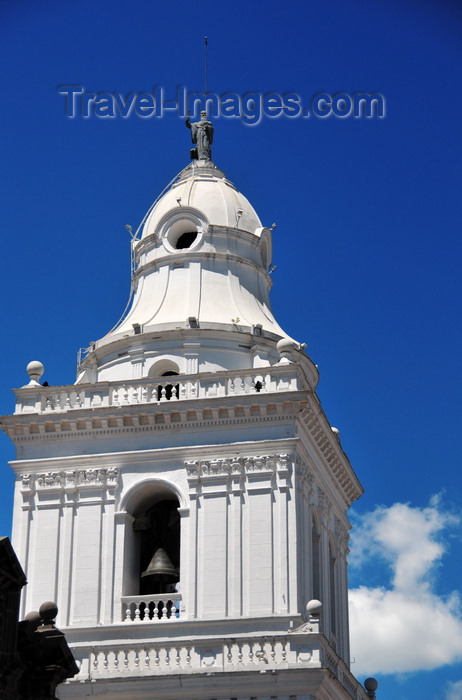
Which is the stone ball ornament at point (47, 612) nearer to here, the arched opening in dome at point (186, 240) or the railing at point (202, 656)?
the railing at point (202, 656)

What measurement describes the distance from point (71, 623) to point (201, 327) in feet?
32.5

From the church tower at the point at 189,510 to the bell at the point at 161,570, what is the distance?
0.07 m

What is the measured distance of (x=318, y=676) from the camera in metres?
38.8

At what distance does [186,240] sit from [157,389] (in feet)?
23.1

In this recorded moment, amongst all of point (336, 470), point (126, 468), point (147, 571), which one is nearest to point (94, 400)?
point (126, 468)

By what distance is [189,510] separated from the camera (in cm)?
4231

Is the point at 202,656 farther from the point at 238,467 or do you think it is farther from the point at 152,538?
the point at 238,467

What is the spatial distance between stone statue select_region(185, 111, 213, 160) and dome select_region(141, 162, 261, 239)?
137 centimetres

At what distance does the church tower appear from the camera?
1571 inches

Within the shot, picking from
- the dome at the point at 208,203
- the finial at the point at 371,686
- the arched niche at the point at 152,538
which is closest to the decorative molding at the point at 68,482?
the arched niche at the point at 152,538

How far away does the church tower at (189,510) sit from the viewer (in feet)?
131

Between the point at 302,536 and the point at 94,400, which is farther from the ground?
the point at 94,400

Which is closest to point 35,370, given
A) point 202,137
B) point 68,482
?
point 68,482

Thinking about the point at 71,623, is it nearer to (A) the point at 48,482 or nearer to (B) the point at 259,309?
(A) the point at 48,482
